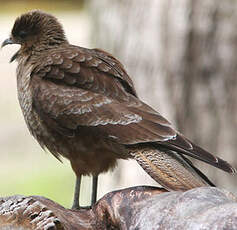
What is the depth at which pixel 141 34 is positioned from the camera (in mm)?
9438

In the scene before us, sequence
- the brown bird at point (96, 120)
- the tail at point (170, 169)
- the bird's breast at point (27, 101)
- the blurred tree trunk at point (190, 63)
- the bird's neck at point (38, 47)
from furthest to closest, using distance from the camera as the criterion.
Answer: the blurred tree trunk at point (190, 63), the bird's neck at point (38, 47), the bird's breast at point (27, 101), the brown bird at point (96, 120), the tail at point (170, 169)

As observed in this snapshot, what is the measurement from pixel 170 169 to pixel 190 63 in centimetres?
402

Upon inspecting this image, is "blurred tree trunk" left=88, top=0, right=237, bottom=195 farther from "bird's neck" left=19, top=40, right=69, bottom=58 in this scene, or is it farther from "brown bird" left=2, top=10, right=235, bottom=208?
"brown bird" left=2, top=10, right=235, bottom=208

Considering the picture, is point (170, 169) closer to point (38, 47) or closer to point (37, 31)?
point (38, 47)

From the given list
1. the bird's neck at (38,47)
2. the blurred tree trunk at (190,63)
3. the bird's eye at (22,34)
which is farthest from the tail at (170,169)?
the blurred tree trunk at (190,63)

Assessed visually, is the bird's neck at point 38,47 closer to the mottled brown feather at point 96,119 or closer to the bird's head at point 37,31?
the bird's head at point 37,31

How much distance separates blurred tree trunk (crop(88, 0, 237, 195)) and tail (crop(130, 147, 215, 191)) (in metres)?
3.68

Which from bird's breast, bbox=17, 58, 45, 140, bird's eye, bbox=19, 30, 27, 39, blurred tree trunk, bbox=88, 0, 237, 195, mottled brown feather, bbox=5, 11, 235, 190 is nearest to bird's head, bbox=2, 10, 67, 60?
bird's eye, bbox=19, 30, 27, 39

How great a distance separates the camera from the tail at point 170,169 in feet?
17.5

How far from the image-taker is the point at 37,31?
276 inches

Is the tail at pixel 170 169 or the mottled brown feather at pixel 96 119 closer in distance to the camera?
the tail at pixel 170 169

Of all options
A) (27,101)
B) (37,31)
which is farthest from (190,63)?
(27,101)

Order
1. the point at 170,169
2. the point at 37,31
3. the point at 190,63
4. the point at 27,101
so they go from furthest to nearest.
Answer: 1. the point at 190,63
2. the point at 37,31
3. the point at 27,101
4. the point at 170,169

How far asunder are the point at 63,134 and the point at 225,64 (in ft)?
12.2
